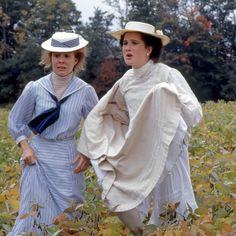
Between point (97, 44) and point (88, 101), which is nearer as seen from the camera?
point (88, 101)

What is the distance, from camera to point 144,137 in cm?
311

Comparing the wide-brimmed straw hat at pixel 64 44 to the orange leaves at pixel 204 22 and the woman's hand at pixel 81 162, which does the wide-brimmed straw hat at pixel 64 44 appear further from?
the orange leaves at pixel 204 22

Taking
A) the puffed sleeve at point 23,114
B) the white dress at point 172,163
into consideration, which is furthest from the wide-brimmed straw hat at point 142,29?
the puffed sleeve at point 23,114

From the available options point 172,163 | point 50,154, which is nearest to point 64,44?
point 50,154

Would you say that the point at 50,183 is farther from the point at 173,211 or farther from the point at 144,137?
the point at 173,211

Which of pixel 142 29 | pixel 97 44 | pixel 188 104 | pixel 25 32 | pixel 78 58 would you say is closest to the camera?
pixel 188 104

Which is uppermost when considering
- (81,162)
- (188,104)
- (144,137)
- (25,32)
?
(188,104)

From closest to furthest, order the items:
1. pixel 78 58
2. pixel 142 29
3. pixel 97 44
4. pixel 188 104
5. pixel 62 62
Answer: pixel 188 104 < pixel 142 29 < pixel 62 62 < pixel 78 58 < pixel 97 44

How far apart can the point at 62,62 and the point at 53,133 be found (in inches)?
14.7

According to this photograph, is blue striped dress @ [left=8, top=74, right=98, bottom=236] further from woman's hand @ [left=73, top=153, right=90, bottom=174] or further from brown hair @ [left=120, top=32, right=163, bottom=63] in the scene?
brown hair @ [left=120, top=32, right=163, bottom=63]

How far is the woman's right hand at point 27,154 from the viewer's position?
3.29 meters

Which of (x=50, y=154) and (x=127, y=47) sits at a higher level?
(x=127, y=47)

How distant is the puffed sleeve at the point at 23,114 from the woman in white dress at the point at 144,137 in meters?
0.31

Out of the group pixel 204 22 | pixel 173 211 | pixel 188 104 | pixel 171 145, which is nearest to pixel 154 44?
pixel 188 104
